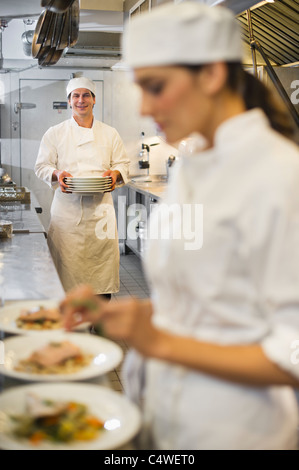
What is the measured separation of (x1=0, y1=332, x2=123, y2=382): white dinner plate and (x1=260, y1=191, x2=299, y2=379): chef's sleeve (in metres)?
0.38

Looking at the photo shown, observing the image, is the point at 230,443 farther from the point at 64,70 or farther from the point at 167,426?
the point at 64,70

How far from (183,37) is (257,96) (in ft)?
0.65

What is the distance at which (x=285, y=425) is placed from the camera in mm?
971

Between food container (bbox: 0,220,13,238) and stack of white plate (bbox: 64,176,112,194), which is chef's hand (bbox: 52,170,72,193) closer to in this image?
stack of white plate (bbox: 64,176,112,194)

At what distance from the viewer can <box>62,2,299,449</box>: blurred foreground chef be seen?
0.83m

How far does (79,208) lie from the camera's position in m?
3.95

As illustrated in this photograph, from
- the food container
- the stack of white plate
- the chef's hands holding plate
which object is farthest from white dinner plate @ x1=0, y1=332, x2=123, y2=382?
the stack of white plate

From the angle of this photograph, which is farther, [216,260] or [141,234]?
[141,234]

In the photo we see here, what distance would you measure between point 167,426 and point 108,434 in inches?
4.8

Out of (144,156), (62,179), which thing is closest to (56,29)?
(62,179)

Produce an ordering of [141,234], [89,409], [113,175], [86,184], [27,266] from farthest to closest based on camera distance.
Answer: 1. [141,234]
2. [113,175]
3. [86,184]
4. [27,266]
5. [89,409]

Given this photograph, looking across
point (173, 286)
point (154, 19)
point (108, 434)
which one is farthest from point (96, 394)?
point (154, 19)

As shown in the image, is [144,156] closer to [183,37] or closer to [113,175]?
[113,175]

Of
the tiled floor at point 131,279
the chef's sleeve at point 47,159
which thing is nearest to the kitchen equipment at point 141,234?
the tiled floor at point 131,279
